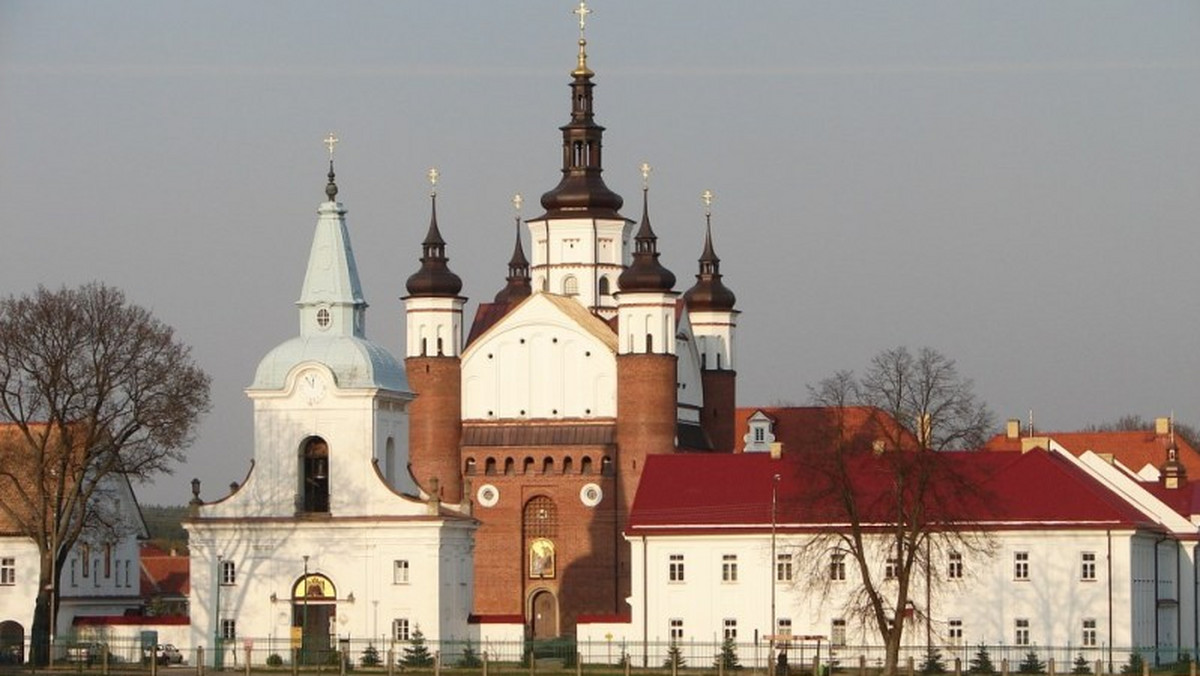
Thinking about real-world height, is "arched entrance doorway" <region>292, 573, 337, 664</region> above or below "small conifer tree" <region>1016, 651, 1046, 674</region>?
above

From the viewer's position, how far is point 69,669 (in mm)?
78625

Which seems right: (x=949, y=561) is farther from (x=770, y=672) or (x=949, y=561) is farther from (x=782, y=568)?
(x=770, y=672)

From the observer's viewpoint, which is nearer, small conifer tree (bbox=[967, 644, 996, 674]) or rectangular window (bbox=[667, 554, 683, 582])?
small conifer tree (bbox=[967, 644, 996, 674])

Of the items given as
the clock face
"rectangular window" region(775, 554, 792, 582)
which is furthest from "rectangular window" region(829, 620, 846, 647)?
the clock face

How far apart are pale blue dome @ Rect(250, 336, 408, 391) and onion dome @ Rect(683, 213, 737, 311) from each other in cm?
3772

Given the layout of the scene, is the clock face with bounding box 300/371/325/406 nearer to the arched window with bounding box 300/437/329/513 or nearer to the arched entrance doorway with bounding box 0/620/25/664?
the arched window with bounding box 300/437/329/513

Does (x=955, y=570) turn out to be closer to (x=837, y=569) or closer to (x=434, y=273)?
(x=837, y=569)

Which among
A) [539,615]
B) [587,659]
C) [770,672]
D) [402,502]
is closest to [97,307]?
[402,502]

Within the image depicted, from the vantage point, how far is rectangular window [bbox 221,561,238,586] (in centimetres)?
8994

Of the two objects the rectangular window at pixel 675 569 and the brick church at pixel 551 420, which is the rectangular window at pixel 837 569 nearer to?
the rectangular window at pixel 675 569

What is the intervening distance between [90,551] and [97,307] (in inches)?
606

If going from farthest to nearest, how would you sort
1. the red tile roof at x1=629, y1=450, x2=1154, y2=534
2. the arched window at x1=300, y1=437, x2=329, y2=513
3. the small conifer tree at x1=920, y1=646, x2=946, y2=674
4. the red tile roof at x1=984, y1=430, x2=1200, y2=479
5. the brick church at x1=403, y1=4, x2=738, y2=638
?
the red tile roof at x1=984, y1=430, x2=1200, y2=479 < the brick church at x1=403, y1=4, x2=738, y2=638 < the arched window at x1=300, y1=437, x2=329, y2=513 < the red tile roof at x1=629, y1=450, x2=1154, y2=534 < the small conifer tree at x1=920, y1=646, x2=946, y2=674

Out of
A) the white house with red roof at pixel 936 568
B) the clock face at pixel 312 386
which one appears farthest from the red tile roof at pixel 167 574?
the clock face at pixel 312 386

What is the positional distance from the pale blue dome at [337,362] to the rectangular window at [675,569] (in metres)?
10.1
